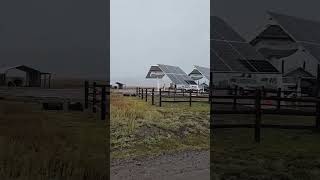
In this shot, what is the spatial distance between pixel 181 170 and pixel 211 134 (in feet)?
5.34

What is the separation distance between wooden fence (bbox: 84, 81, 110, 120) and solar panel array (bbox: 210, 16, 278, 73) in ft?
8.46

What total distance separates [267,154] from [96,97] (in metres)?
2.73

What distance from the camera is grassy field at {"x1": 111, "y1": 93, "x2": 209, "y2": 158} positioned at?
6.36 m

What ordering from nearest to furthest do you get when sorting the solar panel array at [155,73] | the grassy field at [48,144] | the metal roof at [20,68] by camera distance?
1. the grassy field at [48,144]
2. the metal roof at [20,68]
3. the solar panel array at [155,73]

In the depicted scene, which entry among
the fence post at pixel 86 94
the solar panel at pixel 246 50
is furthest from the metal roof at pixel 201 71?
the solar panel at pixel 246 50

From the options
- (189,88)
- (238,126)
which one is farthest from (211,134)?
(189,88)

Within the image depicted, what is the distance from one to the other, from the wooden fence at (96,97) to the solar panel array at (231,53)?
2.58 meters

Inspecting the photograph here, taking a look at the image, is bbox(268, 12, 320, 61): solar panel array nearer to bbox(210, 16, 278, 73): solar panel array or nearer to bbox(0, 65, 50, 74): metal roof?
bbox(210, 16, 278, 73): solar panel array

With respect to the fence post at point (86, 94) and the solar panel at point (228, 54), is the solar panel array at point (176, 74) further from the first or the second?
the fence post at point (86, 94)

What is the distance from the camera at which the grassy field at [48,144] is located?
5.05m

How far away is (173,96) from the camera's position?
852 cm

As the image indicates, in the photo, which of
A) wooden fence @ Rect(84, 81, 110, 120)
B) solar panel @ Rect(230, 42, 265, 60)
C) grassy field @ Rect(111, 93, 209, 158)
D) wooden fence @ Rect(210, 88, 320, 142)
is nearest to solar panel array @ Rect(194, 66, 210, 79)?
wooden fence @ Rect(210, 88, 320, 142)

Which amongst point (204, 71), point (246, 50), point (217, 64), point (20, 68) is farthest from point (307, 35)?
point (20, 68)

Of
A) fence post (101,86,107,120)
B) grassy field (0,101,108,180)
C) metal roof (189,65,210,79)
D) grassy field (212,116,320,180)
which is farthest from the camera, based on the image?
metal roof (189,65,210,79)
